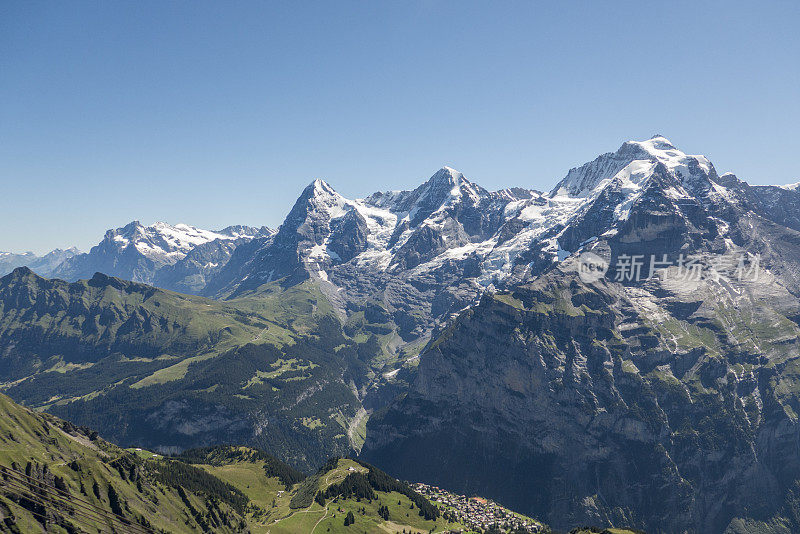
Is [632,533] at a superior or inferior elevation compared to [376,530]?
superior

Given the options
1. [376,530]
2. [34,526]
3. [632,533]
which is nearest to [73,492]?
[34,526]

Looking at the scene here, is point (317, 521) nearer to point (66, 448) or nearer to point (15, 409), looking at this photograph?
point (66, 448)

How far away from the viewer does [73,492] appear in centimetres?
13588

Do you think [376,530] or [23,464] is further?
[376,530]

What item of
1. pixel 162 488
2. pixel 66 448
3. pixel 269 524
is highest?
pixel 66 448

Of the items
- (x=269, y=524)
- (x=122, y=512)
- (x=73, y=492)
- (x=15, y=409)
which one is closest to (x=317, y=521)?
(x=269, y=524)

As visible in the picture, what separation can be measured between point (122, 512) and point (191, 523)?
3497 centimetres

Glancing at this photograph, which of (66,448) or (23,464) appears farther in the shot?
(66,448)

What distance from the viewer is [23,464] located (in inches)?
5320

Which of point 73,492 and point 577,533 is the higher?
point 73,492

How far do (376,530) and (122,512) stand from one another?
97940 mm

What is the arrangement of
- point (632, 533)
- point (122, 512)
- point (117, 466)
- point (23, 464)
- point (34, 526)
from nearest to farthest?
point (34, 526) → point (23, 464) → point (122, 512) → point (117, 466) → point (632, 533)

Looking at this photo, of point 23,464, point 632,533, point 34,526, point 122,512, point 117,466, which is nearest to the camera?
point 34,526

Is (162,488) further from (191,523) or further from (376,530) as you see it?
(376,530)
